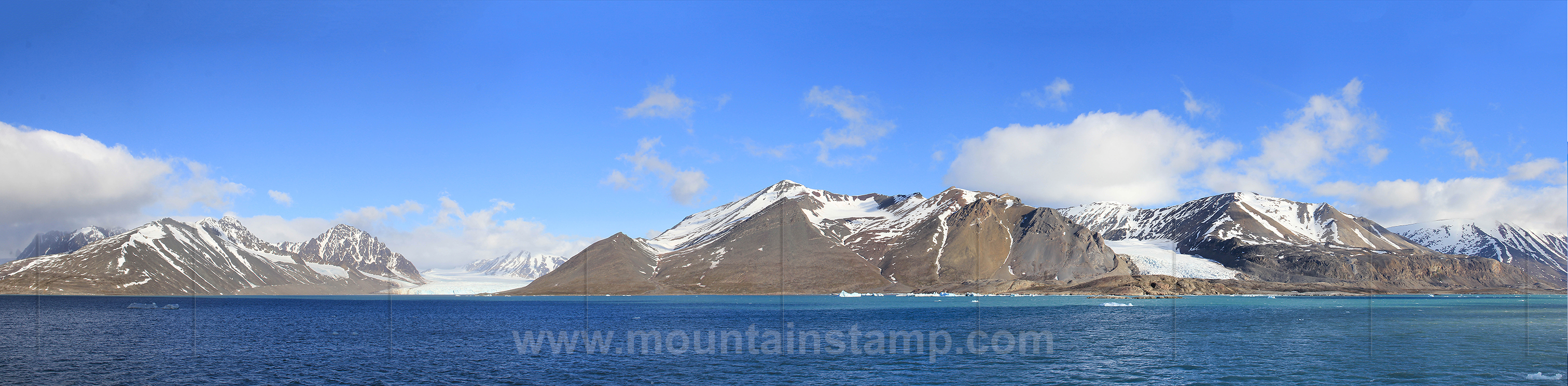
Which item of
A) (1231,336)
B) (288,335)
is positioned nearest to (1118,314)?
(1231,336)

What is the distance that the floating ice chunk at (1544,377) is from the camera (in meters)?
59.7

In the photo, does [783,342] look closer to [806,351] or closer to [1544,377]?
[806,351]

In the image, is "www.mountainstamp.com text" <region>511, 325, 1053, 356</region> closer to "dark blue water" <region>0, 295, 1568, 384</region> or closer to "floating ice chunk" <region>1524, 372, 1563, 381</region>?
"dark blue water" <region>0, 295, 1568, 384</region>

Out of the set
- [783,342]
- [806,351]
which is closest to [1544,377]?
[806,351]

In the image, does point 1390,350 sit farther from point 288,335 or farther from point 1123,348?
point 288,335

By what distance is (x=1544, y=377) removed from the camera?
199 ft

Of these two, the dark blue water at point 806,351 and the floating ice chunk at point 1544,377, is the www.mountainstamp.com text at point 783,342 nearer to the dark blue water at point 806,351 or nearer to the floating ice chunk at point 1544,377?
the dark blue water at point 806,351

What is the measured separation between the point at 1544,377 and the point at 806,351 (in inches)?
2208

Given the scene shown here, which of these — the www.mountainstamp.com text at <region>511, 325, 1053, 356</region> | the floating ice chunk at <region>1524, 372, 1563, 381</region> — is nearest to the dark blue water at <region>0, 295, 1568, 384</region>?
the www.mountainstamp.com text at <region>511, 325, 1053, 356</region>

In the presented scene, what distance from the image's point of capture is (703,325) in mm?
124625

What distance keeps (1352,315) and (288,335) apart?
169512 mm

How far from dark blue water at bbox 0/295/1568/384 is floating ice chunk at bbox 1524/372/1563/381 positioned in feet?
2.48

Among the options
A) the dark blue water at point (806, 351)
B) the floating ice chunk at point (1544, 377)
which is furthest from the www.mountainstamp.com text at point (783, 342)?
the floating ice chunk at point (1544, 377)

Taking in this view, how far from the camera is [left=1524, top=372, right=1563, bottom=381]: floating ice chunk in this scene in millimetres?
59656
